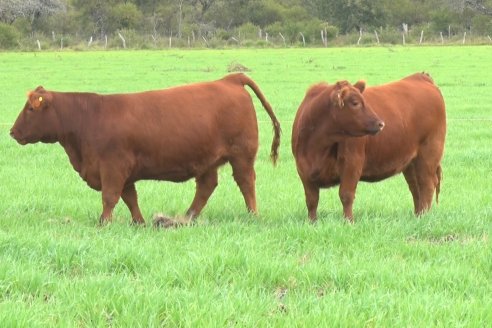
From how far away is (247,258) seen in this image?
5.10 metres

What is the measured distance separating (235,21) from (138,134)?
80.9 metres

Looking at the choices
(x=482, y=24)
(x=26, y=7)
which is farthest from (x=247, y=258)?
(x=482, y=24)

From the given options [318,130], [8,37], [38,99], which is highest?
[38,99]

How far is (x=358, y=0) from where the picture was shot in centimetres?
7475

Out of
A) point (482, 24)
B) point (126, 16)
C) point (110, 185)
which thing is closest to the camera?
point (110, 185)

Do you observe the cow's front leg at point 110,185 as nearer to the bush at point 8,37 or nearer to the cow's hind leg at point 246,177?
the cow's hind leg at point 246,177

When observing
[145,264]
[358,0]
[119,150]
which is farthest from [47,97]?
[358,0]

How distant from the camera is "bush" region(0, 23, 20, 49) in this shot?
55375 mm

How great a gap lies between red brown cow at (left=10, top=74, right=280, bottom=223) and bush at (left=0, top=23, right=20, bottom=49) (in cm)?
5122

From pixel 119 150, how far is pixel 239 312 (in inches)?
136

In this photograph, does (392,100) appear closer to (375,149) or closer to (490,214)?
(375,149)

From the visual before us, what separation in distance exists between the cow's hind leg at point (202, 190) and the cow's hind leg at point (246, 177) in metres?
0.25

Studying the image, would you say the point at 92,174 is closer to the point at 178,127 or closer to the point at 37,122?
the point at 37,122

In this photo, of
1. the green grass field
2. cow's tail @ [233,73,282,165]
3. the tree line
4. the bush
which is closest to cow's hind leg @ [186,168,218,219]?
the green grass field
